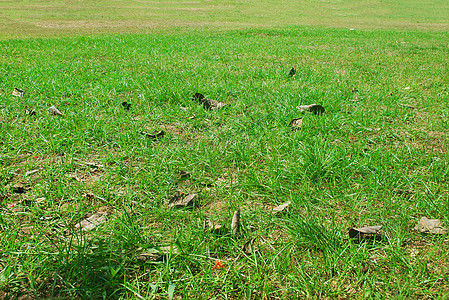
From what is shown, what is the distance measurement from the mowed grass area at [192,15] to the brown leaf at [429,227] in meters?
14.5

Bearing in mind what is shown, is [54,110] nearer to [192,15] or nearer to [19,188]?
[19,188]

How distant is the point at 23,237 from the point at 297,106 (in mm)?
2835

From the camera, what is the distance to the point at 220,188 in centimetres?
204

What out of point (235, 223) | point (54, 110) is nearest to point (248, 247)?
point (235, 223)

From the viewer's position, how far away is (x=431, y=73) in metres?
5.86

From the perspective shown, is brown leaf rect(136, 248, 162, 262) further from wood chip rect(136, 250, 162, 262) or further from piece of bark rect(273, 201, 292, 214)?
piece of bark rect(273, 201, 292, 214)

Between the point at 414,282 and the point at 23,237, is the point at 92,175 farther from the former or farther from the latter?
the point at 414,282

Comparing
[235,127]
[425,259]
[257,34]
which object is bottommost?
[425,259]

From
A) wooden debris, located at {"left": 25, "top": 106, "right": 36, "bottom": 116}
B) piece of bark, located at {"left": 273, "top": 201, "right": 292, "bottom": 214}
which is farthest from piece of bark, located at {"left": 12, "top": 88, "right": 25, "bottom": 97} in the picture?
piece of bark, located at {"left": 273, "top": 201, "right": 292, "bottom": 214}

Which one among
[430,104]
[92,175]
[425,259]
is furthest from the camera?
[430,104]

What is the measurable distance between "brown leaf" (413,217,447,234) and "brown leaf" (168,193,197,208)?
4.10ft

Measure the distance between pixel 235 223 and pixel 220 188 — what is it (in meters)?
0.42

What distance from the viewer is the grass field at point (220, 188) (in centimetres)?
135

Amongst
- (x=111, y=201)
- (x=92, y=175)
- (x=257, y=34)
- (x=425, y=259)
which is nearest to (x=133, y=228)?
(x=111, y=201)
